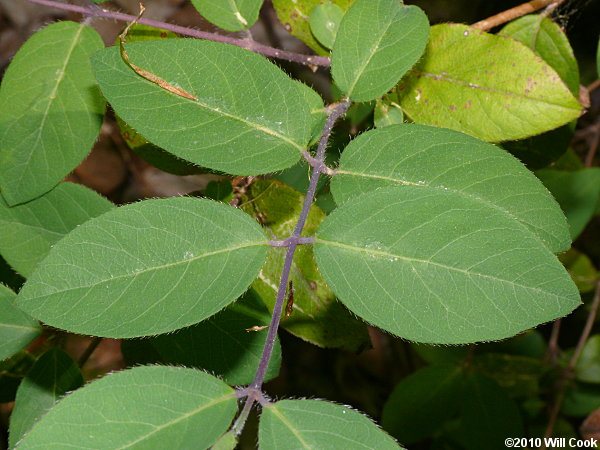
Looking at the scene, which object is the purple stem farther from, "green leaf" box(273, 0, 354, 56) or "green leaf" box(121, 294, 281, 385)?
"green leaf" box(121, 294, 281, 385)

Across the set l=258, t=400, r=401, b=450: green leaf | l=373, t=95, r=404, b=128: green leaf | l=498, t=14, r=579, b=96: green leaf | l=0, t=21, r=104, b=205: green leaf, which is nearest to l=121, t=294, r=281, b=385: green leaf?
l=258, t=400, r=401, b=450: green leaf

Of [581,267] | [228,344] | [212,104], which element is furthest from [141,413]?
[581,267]

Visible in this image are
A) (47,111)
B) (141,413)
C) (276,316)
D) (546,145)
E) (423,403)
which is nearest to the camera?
(141,413)

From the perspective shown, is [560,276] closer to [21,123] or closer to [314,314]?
[314,314]

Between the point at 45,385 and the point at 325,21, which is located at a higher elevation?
the point at 325,21

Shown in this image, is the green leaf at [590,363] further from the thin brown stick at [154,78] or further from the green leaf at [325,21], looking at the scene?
the thin brown stick at [154,78]

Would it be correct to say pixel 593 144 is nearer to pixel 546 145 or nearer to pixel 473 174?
pixel 546 145

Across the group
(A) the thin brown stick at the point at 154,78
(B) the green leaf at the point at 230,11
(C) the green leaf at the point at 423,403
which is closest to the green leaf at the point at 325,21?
(B) the green leaf at the point at 230,11
